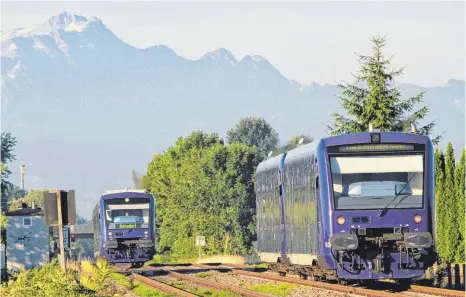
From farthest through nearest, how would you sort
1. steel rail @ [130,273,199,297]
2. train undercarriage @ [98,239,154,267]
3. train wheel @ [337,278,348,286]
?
train undercarriage @ [98,239,154,267]
train wheel @ [337,278,348,286]
steel rail @ [130,273,199,297]

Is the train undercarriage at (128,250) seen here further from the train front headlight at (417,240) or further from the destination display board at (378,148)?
the train front headlight at (417,240)

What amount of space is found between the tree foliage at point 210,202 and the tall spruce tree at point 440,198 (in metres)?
47.6

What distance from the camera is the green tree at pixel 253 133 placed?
191500mm

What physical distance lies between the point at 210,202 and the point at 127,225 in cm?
5023

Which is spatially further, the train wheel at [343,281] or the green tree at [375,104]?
the green tree at [375,104]

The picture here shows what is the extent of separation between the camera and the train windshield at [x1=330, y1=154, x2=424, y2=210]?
79.9 feet

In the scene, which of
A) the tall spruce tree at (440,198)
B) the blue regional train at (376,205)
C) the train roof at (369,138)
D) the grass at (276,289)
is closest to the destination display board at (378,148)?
the blue regional train at (376,205)

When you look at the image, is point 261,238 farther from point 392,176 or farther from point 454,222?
point 392,176

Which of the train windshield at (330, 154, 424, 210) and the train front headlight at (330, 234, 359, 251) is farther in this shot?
the train windshield at (330, 154, 424, 210)

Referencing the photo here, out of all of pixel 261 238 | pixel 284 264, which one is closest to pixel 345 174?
pixel 284 264

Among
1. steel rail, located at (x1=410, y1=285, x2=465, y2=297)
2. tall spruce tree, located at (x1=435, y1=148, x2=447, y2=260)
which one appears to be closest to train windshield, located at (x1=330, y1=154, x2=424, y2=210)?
steel rail, located at (x1=410, y1=285, x2=465, y2=297)

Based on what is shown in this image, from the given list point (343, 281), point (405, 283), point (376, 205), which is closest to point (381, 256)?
point (376, 205)

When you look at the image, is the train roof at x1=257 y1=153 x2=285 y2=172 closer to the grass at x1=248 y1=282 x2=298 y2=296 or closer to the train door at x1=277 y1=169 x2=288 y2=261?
the train door at x1=277 y1=169 x2=288 y2=261

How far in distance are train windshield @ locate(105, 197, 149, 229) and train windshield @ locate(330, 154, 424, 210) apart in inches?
894
